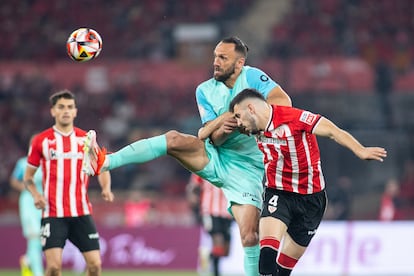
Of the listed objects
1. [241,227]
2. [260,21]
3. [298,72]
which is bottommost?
[241,227]

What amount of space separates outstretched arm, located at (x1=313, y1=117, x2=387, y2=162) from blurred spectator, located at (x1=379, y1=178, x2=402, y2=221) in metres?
10.8

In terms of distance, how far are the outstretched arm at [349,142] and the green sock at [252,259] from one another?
1.24m

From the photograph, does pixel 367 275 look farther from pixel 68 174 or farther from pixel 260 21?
pixel 260 21

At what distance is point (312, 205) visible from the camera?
7.89 m

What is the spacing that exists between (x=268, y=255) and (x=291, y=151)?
0.89 m

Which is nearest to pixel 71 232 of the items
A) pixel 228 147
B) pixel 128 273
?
pixel 228 147

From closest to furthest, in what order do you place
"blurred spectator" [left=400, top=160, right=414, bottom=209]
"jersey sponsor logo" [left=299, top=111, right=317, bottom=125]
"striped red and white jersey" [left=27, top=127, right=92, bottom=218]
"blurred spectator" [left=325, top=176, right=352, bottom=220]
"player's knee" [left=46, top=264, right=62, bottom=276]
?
"jersey sponsor logo" [left=299, top=111, right=317, bottom=125] < "player's knee" [left=46, top=264, right=62, bottom=276] < "striped red and white jersey" [left=27, top=127, right=92, bottom=218] < "blurred spectator" [left=325, top=176, right=352, bottom=220] < "blurred spectator" [left=400, top=160, right=414, bottom=209]

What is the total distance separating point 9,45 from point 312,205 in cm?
1620

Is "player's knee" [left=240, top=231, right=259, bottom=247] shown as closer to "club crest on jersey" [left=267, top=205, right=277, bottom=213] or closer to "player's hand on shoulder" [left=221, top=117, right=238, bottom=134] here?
"club crest on jersey" [left=267, top=205, right=277, bottom=213]

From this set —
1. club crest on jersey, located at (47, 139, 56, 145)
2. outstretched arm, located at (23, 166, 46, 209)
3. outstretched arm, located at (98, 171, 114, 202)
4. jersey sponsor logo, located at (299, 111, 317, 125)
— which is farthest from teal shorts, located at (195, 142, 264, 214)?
club crest on jersey, located at (47, 139, 56, 145)

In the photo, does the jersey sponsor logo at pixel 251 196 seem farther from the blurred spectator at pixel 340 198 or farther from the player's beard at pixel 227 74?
the blurred spectator at pixel 340 198

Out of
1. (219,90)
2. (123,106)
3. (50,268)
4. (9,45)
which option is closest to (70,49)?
(219,90)

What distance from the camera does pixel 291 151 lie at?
7613mm

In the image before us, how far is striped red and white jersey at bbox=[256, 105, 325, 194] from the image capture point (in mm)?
7520
